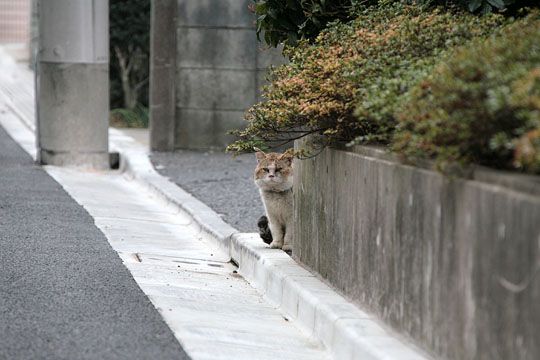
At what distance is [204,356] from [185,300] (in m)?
1.77

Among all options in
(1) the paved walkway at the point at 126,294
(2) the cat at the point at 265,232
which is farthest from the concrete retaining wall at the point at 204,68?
(2) the cat at the point at 265,232

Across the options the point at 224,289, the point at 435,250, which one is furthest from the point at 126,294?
the point at 435,250

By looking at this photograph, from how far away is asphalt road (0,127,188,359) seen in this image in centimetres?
673

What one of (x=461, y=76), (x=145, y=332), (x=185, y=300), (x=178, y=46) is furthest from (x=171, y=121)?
(x=461, y=76)

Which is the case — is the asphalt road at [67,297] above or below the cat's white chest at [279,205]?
below

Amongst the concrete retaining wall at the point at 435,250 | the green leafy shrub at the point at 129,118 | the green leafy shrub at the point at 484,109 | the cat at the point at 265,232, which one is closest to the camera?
the green leafy shrub at the point at 484,109

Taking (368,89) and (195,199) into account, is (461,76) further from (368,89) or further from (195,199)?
(195,199)

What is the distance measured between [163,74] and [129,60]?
6921 millimetres

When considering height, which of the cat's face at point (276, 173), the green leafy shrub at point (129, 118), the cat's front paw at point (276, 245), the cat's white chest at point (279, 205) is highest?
the cat's face at point (276, 173)

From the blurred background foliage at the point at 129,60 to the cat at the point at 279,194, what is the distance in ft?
50.0

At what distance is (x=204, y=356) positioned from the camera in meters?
6.78

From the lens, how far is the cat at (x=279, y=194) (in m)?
9.73

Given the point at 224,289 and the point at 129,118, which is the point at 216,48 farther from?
the point at 224,289

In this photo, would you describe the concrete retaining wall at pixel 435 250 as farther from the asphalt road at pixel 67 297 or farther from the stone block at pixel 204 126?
the stone block at pixel 204 126
